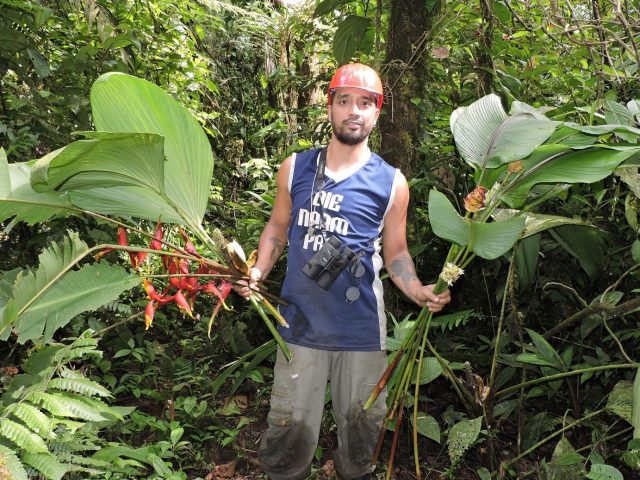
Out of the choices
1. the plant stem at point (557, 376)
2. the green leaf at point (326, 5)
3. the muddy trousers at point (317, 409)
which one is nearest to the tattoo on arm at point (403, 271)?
the muddy trousers at point (317, 409)

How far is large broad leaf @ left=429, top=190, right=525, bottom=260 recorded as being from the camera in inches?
60.5

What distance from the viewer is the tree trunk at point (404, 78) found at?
8.79ft

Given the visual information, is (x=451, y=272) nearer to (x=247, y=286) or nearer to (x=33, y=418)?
(x=247, y=286)

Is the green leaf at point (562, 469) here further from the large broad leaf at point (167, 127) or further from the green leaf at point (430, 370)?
the large broad leaf at point (167, 127)

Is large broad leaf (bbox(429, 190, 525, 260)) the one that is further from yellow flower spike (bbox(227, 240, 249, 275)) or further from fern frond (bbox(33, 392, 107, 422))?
fern frond (bbox(33, 392, 107, 422))

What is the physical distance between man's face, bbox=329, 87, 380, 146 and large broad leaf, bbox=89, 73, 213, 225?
47cm

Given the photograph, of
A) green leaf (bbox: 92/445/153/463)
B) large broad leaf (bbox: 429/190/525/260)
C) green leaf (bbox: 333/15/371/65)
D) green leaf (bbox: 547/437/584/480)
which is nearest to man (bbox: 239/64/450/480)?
large broad leaf (bbox: 429/190/525/260)

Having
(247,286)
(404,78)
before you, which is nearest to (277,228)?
(247,286)

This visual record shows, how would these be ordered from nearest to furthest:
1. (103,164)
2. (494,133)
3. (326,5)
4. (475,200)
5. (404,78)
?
1. (103,164)
2. (475,200)
3. (494,133)
4. (404,78)
5. (326,5)

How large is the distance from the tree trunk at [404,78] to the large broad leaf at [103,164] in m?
1.39

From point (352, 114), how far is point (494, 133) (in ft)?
1.54

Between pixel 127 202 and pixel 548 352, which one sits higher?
pixel 127 202

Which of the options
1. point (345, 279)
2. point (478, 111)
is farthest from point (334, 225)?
point (478, 111)

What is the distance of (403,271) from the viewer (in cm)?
206
